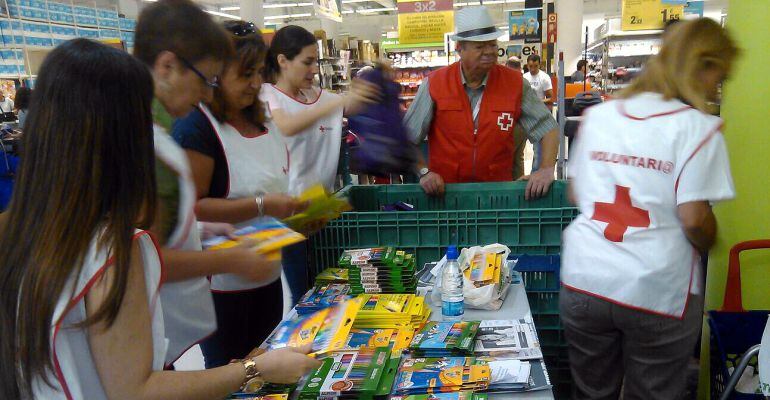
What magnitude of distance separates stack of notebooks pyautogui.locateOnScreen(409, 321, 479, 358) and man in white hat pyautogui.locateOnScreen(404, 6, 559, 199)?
1204mm

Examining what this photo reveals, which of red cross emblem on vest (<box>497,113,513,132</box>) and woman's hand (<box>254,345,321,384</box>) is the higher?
red cross emblem on vest (<box>497,113,513,132</box>)

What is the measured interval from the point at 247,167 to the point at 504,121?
1502mm

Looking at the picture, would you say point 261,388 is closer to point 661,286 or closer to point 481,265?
point 481,265

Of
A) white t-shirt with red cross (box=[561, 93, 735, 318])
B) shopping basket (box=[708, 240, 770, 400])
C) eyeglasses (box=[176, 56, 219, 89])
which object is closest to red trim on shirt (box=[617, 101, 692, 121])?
white t-shirt with red cross (box=[561, 93, 735, 318])

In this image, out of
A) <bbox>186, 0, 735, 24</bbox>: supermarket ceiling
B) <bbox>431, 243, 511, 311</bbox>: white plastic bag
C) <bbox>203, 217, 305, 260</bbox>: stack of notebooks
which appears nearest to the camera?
<bbox>203, 217, 305, 260</bbox>: stack of notebooks

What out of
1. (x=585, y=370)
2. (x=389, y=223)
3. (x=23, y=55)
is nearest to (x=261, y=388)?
(x=389, y=223)

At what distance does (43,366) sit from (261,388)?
0.67 m

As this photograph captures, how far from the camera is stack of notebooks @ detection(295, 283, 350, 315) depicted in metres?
1.97

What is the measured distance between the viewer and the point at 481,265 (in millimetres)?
2051

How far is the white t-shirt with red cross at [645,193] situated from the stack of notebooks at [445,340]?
402 millimetres

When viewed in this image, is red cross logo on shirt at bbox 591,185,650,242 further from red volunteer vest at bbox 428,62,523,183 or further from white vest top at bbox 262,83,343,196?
white vest top at bbox 262,83,343,196

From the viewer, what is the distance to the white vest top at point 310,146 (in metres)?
2.82

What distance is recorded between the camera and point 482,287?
1958 mm

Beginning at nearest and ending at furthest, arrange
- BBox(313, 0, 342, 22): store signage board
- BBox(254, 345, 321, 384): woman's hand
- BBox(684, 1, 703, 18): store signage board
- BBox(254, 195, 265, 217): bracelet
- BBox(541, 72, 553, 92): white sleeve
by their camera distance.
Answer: BBox(254, 345, 321, 384): woman's hand → BBox(254, 195, 265, 217): bracelet → BBox(541, 72, 553, 92): white sleeve → BBox(313, 0, 342, 22): store signage board → BBox(684, 1, 703, 18): store signage board
